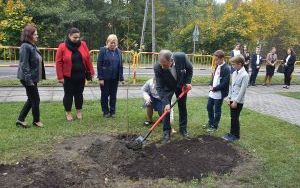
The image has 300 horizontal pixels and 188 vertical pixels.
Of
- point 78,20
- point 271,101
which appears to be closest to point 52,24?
point 78,20

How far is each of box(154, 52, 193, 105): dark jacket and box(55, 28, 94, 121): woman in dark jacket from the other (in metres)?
1.98

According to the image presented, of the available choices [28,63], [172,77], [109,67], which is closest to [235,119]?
[172,77]

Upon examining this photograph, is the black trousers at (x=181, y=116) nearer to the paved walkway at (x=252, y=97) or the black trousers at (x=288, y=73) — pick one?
the paved walkway at (x=252, y=97)

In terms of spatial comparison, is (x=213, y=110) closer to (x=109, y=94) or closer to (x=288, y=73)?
(x=109, y=94)

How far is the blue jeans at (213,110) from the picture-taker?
26.0 ft

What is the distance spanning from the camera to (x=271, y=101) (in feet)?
40.4

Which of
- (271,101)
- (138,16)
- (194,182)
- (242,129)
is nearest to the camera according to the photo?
(194,182)

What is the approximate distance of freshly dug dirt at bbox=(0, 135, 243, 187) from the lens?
530 cm

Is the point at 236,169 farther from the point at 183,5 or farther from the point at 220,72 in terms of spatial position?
the point at 183,5

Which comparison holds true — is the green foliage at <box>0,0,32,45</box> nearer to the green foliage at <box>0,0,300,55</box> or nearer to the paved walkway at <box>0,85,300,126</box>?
the green foliage at <box>0,0,300,55</box>

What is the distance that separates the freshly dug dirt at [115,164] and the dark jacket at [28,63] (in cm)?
141

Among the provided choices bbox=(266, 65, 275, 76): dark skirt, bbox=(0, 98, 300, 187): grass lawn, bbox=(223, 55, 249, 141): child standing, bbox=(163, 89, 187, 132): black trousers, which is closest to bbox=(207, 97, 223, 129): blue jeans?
bbox=(0, 98, 300, 187): grass lawn

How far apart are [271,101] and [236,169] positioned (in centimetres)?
690

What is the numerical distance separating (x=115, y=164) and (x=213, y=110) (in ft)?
9.94
